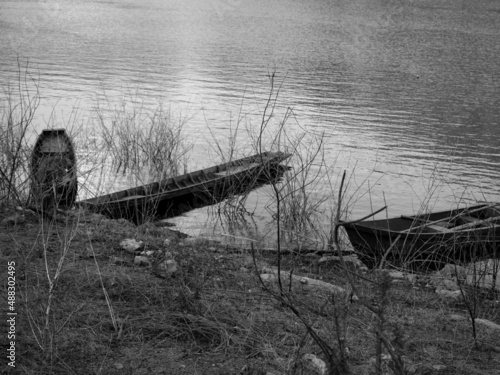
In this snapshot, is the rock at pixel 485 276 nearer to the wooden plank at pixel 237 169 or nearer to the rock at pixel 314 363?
the rock at pixel 314 363

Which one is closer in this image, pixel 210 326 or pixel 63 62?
pixel 210 326

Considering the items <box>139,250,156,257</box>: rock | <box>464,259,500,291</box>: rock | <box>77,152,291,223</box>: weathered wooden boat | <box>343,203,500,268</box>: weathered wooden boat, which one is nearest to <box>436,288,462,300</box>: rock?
<box>464,259,500,291</box>: rock

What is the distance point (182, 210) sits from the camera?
46.6 feet

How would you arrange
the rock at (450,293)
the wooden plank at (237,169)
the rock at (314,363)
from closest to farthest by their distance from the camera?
1. the rock at (314,363)
2. the rock at (450,293)
3. the wooden plank at (237,169)

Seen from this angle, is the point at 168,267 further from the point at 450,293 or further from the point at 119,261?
the point at 450,293

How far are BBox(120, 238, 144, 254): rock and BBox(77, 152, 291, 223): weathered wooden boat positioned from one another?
368 centimetres

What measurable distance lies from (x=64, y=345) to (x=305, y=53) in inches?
1537

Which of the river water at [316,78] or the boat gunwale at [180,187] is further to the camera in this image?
the river water at [316,78]

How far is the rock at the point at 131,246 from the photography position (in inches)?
311

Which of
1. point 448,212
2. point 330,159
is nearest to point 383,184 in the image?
point 330,159

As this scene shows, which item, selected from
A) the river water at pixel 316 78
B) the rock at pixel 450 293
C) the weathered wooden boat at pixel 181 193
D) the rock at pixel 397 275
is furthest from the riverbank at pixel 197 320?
the river water at pixel 316 78

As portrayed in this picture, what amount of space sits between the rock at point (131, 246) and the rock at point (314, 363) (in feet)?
10.4

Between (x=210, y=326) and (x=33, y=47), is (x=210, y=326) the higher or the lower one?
the lower one

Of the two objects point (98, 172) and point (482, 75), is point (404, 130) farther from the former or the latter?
point (482, 75)
